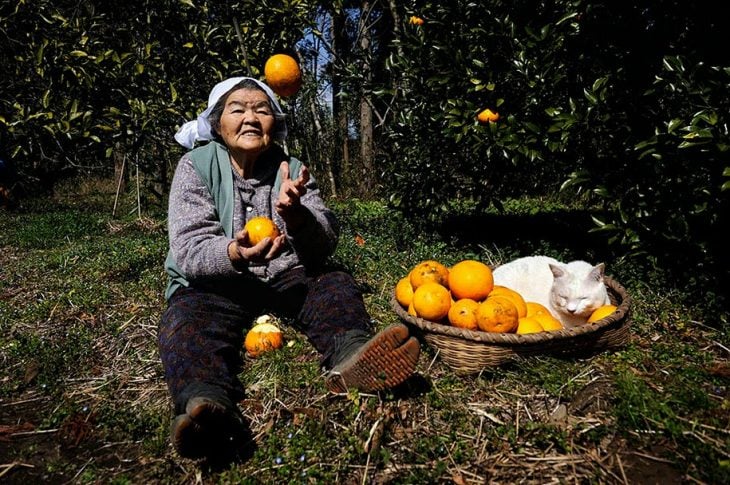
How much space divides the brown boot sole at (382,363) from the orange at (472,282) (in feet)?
2.32

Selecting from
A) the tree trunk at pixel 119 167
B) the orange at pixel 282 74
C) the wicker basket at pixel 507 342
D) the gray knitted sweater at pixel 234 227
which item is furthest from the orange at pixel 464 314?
the tree trunk at pixel 119 167

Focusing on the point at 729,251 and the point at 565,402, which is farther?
the point at 729,251

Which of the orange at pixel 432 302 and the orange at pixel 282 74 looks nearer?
the orange at pixel 432 302

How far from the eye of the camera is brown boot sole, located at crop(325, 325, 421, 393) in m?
1.88

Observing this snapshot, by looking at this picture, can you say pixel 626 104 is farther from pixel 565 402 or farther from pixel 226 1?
pixel 226 1

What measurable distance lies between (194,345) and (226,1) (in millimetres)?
3417

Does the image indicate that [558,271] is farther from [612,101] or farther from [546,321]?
[612,101]

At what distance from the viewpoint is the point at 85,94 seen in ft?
14.2

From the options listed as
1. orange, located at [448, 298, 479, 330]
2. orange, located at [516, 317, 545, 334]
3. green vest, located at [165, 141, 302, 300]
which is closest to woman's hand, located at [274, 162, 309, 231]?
green vest, located at [165, 141, 302, 300]

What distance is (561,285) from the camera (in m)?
2.57

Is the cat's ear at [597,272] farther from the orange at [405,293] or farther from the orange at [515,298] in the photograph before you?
the orange at [405,293]

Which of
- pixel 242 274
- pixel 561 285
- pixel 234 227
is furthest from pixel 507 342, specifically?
pixel 234 227

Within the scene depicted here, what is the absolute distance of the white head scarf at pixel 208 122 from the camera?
280cm

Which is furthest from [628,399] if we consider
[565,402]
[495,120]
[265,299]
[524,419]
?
[495,120]
